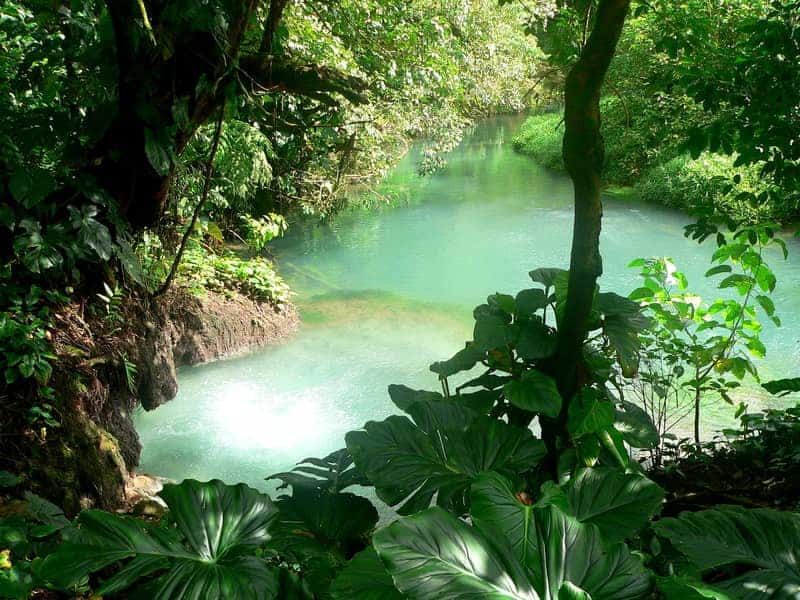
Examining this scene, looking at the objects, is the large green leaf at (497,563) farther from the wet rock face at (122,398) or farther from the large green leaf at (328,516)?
the wet rock face at (122,398)

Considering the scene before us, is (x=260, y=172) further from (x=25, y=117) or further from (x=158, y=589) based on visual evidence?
(x=158, y=589)

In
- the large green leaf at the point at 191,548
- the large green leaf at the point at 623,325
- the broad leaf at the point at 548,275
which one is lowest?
the large green leaf at the point at 191,548

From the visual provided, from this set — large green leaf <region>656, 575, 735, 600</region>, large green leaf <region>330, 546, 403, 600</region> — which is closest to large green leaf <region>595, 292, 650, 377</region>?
large green leaf <region>656, 575, 735, 600</region>

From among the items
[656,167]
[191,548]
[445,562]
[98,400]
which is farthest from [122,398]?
[656,167]

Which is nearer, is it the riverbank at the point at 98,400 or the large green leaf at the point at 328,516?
the large green leaf at the point at 328,516

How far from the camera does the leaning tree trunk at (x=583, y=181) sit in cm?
151

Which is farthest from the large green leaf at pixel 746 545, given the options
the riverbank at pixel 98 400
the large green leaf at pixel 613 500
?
the riverbank at pixel 98 400

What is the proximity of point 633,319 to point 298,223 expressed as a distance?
25.8 feet

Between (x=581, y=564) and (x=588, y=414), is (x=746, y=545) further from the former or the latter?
(x=588, y=414)

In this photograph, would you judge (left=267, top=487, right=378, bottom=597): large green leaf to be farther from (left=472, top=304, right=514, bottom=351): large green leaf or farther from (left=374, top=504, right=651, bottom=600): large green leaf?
(left=472, top=304, right=514, bottom=351): large green leaf

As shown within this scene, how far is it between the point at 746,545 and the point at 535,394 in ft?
2.18

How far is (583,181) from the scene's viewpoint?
1.64 m

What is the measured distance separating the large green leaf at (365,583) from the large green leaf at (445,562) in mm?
102

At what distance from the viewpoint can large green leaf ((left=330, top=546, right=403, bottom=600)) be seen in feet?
3.32
